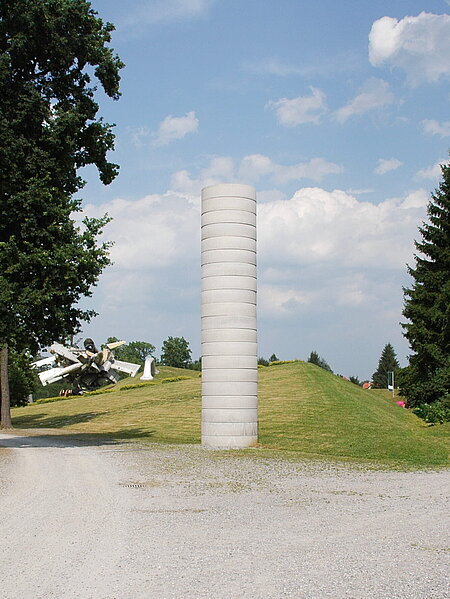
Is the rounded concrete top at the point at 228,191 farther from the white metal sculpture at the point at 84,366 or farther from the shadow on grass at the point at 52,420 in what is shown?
the white metal sculpture at the point at 84,366

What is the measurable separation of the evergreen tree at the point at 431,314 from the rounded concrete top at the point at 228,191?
20123mm

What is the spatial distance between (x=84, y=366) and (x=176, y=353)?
93.3 m

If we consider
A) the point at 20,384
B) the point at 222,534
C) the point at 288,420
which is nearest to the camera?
the point at 222,534

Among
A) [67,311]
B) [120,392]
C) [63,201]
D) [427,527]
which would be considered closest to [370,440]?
[67,311]

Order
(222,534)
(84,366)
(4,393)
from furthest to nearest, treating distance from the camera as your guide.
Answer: (84,366) → (4,393) → (222,534)

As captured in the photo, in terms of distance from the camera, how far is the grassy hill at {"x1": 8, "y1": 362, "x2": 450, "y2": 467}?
81.8ft

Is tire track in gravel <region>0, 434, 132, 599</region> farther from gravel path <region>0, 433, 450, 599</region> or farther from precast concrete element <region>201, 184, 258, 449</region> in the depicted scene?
precast concrete element <region>201, 184, 258, 449</region>

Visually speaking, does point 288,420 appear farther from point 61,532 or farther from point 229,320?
point 61,532

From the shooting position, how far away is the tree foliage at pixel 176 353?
163750 mm

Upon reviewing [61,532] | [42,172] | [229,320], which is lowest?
[61,532]

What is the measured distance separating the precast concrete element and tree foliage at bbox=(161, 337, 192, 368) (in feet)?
449

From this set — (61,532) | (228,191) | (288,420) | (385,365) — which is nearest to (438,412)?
(288,420)

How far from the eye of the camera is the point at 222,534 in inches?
380

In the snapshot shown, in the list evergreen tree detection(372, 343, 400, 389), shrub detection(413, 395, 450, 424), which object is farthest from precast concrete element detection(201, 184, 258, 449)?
evergreen tree detection(372, 343, 400, 389)
